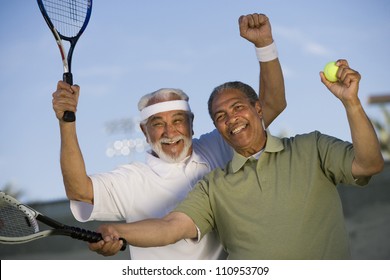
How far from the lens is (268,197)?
8.05 feet

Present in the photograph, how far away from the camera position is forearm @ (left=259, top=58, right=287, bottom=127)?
2.91m

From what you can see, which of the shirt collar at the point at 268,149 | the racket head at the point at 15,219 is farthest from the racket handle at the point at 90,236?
the shirt collar at the point at 268,149

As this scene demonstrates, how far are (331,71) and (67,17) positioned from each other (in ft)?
3.71

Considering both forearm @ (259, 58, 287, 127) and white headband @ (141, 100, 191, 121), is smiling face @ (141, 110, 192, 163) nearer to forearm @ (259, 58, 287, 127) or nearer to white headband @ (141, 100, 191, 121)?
white headband @ (141, 100, 191, 121)

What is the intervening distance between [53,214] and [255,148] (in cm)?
767

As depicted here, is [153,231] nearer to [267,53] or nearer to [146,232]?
[146,232]

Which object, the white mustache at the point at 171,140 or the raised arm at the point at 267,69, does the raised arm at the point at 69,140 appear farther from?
the raised arm at the point at 267,69

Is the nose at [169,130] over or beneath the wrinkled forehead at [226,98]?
beneath

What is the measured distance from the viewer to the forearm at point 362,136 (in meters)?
2.22

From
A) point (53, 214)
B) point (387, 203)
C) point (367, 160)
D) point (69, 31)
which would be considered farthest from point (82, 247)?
point (367, 160)

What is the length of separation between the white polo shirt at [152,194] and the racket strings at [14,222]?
18cm

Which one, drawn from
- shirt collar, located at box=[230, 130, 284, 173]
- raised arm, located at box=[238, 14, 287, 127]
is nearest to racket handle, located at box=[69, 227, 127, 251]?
shirt collar, located at box=[230, 130, 284, 173]

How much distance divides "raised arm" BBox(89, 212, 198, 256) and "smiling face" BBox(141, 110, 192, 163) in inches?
15.8

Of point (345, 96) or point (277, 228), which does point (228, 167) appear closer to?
point (277, 228)
